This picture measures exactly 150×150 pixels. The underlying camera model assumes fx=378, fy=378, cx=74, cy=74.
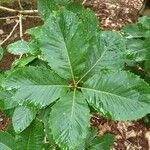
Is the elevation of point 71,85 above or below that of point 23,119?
above

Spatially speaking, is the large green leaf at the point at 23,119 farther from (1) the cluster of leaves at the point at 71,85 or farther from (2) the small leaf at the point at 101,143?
(2) the small leaf at the point at 101,143

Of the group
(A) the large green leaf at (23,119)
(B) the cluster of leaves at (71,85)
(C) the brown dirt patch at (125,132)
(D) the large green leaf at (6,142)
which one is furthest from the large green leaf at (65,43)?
(C) the brown dirt patch at (125,132)

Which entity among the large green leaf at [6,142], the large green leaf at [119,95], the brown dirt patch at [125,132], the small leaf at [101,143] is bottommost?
the brown dirt patch at [125,132]

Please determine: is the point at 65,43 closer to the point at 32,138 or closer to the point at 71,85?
the point at 71,85

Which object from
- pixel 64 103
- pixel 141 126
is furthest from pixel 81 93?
pixel 141 126

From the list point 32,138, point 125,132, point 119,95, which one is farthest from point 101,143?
point 125,132
